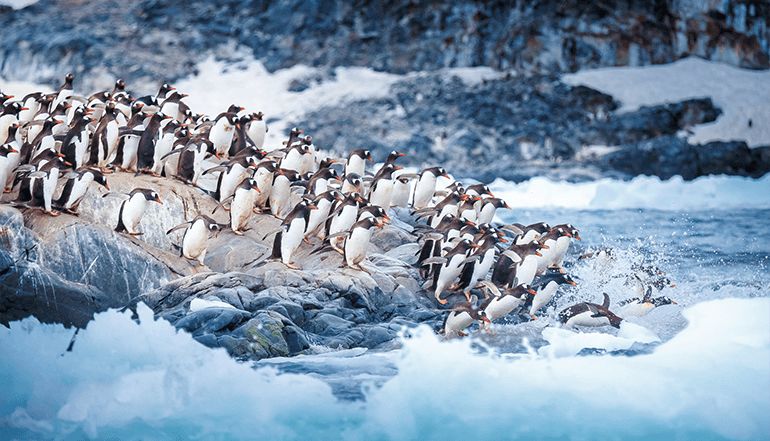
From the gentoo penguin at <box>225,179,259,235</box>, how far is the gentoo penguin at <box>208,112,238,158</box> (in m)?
1.52

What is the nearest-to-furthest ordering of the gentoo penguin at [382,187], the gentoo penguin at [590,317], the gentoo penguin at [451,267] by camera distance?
the gentoo penguin at [590,317]
the gentoo penguin at [451,267]
the gentoo penguin at [382,187]

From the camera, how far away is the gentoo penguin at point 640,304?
967cm

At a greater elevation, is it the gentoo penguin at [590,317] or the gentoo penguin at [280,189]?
the gentoo penguin at [280,189]

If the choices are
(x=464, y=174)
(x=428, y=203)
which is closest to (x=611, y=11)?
(x=464, y=174)

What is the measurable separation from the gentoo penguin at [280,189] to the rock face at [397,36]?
2131 cm

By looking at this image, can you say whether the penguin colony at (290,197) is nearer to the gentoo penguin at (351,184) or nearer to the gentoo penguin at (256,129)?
the gentoo penguin at (351,184)

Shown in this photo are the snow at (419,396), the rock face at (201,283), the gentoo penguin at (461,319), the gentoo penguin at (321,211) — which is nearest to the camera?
the snow at (419,396)

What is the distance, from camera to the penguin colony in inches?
376

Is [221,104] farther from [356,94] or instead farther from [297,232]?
[297,232]

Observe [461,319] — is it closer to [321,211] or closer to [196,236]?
[321,211]

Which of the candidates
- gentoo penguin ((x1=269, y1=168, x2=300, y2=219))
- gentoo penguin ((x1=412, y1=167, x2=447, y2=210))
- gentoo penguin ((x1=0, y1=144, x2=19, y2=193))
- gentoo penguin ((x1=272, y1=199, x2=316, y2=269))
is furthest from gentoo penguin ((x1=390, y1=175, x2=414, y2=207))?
gentoo penguin ((x1=0, y1=144, x2=19, y2=193))

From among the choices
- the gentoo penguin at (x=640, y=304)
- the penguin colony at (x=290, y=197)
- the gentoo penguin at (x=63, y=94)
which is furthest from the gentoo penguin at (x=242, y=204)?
the gentoo penguin at (x=640, y=304)

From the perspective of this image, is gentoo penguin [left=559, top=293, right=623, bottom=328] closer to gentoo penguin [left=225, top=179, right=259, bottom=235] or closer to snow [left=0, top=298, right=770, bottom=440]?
snow [left=0, top=298, right=770, bottom=440]

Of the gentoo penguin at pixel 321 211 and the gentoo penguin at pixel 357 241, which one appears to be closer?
the gentoo penguin at pixel 357 241
